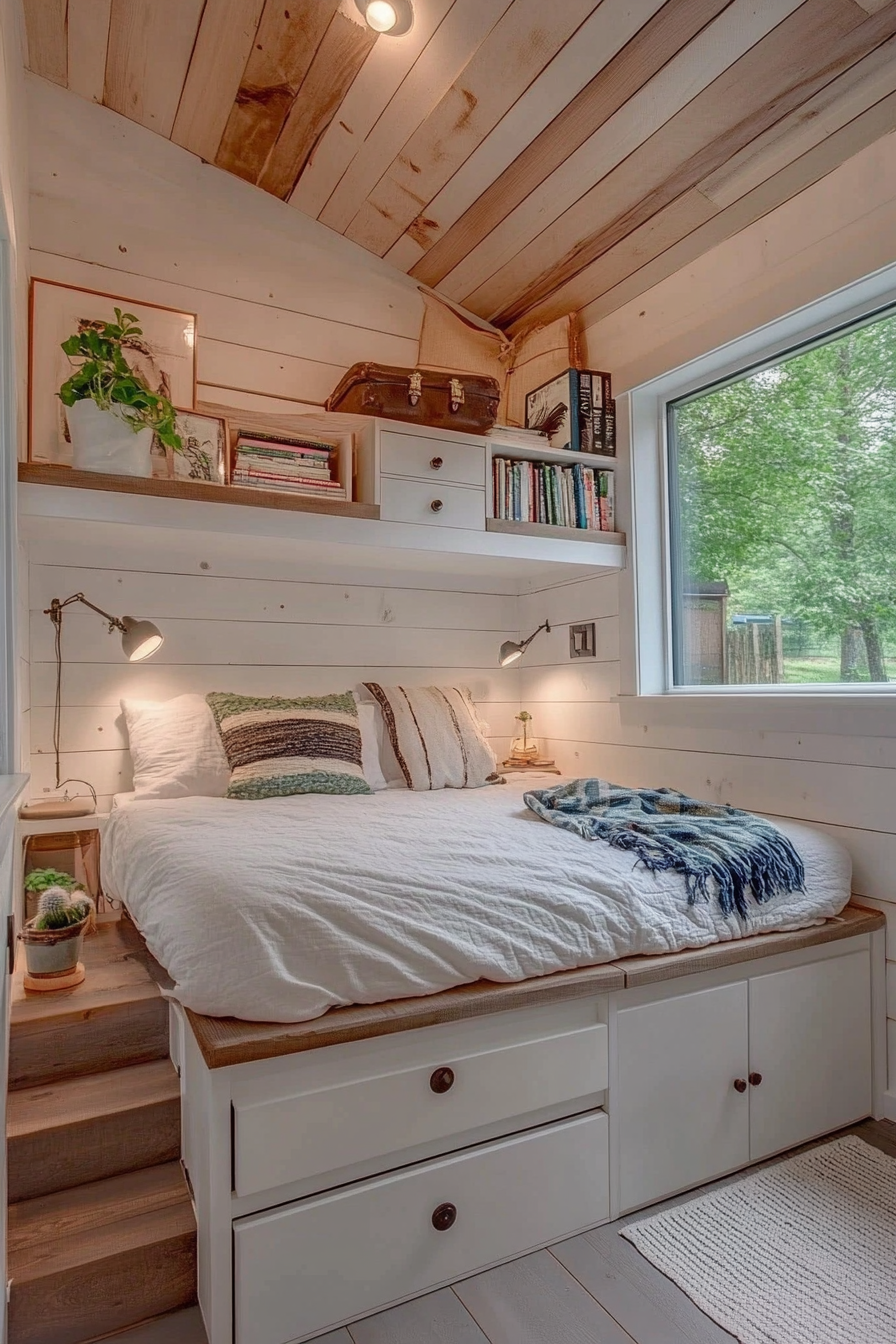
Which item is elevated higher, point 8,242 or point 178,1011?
point 8,242

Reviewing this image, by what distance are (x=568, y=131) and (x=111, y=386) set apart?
4.75 ft

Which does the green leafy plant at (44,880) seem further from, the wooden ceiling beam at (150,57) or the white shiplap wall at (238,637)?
the wooden ceiling beam at (150,57)

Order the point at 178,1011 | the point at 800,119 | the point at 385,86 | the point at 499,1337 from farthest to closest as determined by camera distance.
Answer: the point at 385,86
the point at 800,119
the point at 178,1011
the point at 499,1337

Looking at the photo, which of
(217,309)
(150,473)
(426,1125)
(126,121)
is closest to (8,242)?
(150,473)

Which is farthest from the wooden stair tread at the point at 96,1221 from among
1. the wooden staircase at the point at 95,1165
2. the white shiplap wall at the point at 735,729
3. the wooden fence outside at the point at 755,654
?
the wooden fence outside at the point at 755,654

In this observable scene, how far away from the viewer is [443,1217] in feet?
4.38

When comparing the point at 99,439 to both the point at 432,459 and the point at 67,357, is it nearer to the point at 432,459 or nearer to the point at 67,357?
the point at 67,357

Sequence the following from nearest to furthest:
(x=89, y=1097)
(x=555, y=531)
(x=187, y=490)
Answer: (x=89, y=1097) < (x=187, y=490) < (x=555, y=531)

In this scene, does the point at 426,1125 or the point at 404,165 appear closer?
the point at 426,1125

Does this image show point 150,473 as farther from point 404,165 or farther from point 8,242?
point 404,165

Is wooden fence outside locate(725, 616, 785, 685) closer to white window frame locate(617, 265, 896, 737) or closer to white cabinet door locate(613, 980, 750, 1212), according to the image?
white window frame locate(617, 265, 896, 737)

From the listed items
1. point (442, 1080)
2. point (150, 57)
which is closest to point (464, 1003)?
point (442, 1080)

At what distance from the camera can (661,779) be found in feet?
8.47

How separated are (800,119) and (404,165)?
3.78 feet
